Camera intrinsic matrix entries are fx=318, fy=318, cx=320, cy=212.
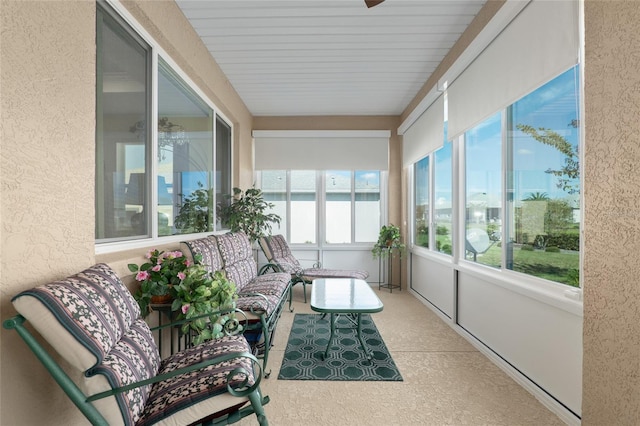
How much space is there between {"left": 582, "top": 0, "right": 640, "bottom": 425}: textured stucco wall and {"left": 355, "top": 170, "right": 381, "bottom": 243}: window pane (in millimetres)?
4110

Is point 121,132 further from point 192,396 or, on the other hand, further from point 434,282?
point 434,282

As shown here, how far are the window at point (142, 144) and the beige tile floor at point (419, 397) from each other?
1448 millimetres

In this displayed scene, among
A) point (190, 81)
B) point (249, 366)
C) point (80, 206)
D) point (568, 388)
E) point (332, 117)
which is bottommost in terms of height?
point (568, 388)

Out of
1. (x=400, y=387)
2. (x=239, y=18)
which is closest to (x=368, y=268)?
(x=400, y=387)

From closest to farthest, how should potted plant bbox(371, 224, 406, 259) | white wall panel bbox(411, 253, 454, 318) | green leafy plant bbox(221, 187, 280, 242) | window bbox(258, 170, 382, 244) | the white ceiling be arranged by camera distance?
the white ceiling
white wall panel bbox(411, 253, 454, 318)
green leafy plant bbox(221, 187, 280, 242)
potted plant bbox(371, 224, 406, 259)
window bbox(258, 170, 382, 244)

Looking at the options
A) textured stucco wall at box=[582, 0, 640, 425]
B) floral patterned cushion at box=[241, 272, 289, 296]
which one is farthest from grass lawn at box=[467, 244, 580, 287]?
floral patterned cushion at box=[241, 272, 289, 296]

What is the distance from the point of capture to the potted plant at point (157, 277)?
1893 mm

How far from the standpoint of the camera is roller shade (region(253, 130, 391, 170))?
17.2 ft

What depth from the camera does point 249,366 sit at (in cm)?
150

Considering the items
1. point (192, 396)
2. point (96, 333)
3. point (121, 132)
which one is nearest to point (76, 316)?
point (96, 333)

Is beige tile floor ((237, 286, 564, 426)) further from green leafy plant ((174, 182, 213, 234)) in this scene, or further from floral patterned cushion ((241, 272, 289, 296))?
green leafy plant ((174, 182, 213, 234))

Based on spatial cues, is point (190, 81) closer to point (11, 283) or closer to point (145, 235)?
point (145, 235)

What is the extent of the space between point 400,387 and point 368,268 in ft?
10.5

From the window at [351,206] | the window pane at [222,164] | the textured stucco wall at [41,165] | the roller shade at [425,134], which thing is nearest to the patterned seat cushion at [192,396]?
the textured stucco wall at [41,165]
